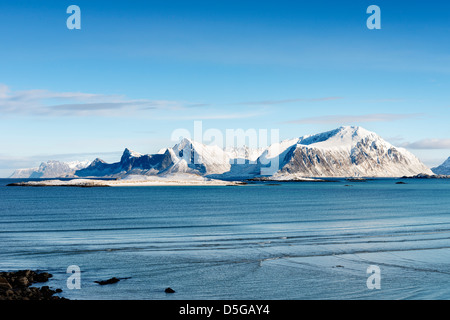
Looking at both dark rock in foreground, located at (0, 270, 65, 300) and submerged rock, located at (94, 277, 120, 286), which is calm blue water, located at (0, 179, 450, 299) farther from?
dark rock in foreground, located at (0, 270, 65, 300)

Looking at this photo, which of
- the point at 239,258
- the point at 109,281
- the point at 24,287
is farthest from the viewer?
the point at 239,258

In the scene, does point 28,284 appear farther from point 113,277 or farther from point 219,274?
point 219,274

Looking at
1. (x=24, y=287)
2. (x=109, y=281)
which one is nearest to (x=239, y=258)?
(x=109, y=281)

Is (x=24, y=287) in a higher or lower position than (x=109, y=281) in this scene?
higher

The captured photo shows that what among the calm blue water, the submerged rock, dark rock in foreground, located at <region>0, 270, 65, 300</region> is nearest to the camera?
dark rock in foreground, located at <region>0, 270, 65, 300</region>

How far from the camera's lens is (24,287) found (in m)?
22.2

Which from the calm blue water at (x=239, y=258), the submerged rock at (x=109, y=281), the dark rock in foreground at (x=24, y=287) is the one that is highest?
the dark rock in foreground at (x=24, y=287)

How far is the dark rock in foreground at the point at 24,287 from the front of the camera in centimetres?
1995

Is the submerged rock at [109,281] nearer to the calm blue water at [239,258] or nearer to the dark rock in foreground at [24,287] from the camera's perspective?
the calm blue water at [239,258]

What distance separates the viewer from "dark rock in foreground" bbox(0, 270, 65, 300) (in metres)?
20.0

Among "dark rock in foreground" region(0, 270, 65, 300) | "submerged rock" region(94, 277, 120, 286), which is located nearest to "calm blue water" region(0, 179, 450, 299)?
"submerged rock" region(94, 277, 120, 286)

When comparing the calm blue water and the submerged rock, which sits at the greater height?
the submerged rock

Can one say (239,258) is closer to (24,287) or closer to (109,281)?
(109,281)

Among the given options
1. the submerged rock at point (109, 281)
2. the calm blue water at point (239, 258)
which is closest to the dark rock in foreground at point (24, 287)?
the calm blue water at point (239, 258)
